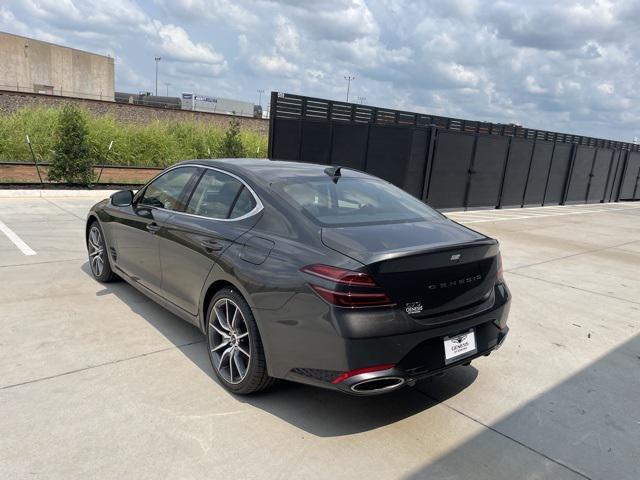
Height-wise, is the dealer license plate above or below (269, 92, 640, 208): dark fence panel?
below

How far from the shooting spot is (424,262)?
2959 millimetres

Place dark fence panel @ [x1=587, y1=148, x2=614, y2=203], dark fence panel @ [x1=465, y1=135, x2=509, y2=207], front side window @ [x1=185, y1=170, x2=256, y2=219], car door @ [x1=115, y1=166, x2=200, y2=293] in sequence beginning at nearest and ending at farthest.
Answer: front side window @ [x1=185, y1=170, x2=256, y2=219] → car door @ [x1=115, y1=166, x2=200, y2=293] → dark fence panel @ [x1=465, y1=135, x2=509, y2=207] → dark fence panel @ [x1=587, y1=148, x2=614, y2=203]

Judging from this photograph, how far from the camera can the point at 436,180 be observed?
549 inches

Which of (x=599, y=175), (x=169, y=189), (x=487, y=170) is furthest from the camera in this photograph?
(x=599, y=175)

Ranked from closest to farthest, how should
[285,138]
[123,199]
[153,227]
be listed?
[153,227] → [123,199] → [285,138]

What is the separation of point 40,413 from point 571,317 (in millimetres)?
5022

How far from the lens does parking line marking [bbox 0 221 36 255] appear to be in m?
6.87

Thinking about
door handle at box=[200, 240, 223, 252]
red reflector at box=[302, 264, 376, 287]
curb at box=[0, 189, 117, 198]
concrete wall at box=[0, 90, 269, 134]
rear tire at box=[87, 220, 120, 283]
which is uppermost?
concrete wall at box=[0, 90, 269, 134]

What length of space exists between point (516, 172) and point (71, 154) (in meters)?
13.7

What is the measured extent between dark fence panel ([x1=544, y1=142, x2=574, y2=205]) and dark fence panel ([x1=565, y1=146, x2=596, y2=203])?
1.32ft

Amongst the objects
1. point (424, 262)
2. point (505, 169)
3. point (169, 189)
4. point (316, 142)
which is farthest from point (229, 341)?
point (505, 169)

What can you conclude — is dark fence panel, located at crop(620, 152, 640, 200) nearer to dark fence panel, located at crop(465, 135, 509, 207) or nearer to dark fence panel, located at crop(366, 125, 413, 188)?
dark fence panel, located at crop(465, 135, 509, 207)

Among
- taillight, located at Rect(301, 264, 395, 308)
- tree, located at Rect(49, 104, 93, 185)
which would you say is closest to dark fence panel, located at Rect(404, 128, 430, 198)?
tree, located at Rect(49, 104, 93, 185)

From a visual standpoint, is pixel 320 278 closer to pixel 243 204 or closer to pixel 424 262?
pixel 424 262
